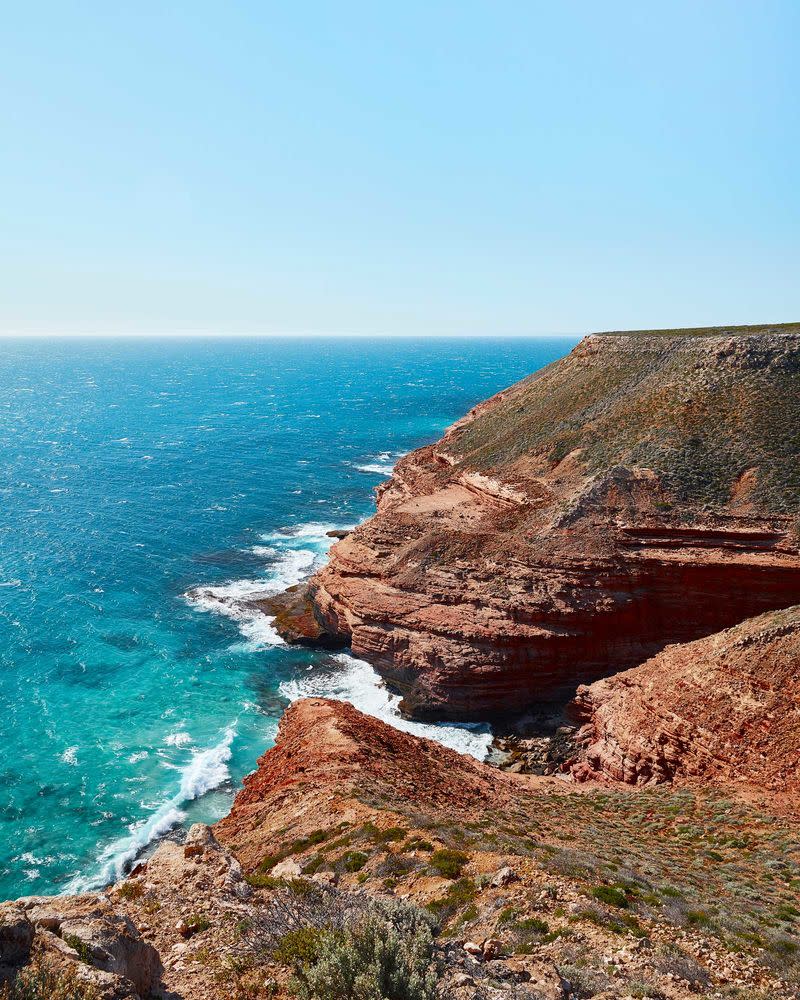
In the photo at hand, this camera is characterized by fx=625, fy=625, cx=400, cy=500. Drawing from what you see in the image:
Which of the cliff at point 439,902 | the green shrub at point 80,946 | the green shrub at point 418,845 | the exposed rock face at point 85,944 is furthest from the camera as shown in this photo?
the green shrub at point 418,845

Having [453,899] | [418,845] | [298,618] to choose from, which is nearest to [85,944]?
[453,899]

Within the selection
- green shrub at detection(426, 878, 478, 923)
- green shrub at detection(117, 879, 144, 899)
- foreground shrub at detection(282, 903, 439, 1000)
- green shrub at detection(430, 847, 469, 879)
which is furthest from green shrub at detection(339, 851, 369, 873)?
foreground shrub at detection(282, 903, 439, 1000)

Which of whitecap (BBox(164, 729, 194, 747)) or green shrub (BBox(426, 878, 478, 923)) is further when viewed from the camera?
whitecap (BBox(164, 729, 194, 747))

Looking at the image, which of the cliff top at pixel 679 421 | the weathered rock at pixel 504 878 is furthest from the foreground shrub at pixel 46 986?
the cliff top at pixel 679 421

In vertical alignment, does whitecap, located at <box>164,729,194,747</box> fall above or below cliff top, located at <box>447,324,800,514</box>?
below

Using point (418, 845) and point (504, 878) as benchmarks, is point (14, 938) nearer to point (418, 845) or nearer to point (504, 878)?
point (504, 878)

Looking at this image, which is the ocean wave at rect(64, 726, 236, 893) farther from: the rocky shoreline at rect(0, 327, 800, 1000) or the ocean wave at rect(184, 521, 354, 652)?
the ocean wave at rect(184, 521, 354, 652)

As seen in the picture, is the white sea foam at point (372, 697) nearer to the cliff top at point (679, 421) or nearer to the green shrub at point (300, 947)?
the cliff top at point (679, 421)

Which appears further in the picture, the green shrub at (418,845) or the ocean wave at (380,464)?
the ocean wave at (380,464)
